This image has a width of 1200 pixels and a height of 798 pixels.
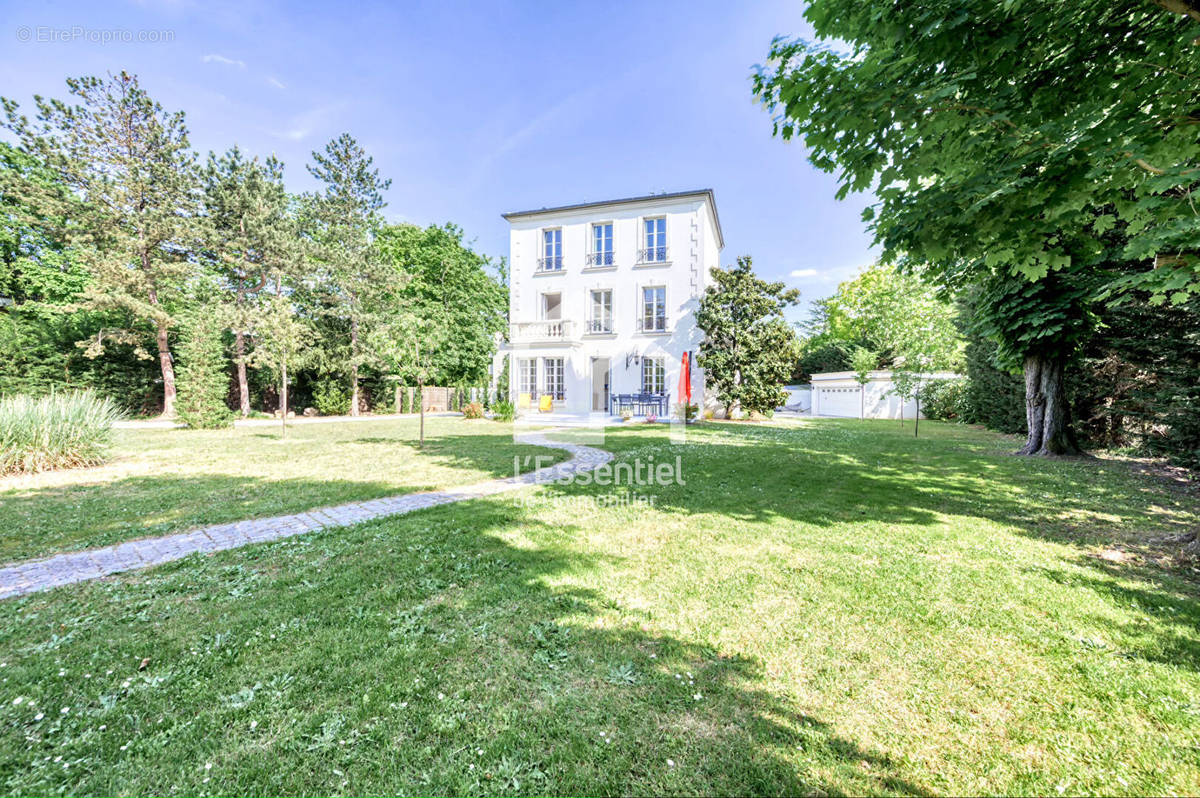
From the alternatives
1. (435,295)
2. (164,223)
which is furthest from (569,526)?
(435,295)

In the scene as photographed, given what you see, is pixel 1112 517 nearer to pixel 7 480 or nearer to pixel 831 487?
pixel 831 487

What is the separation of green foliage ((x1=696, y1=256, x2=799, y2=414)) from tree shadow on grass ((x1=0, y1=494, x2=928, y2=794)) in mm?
14997

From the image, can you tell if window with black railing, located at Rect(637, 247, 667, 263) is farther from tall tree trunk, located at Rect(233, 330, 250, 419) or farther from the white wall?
tall tree trunk, located at Rect(233, 330, 250, 419)

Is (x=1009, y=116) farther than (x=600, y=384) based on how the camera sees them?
No

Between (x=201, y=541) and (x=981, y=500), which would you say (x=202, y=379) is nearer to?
(x=201, y=541)

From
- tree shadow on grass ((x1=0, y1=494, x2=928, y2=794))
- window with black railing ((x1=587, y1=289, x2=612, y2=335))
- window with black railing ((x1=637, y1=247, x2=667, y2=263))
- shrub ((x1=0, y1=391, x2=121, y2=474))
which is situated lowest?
tree shadow on grass ((x1=0, y1=494, x2=928, y2=794))

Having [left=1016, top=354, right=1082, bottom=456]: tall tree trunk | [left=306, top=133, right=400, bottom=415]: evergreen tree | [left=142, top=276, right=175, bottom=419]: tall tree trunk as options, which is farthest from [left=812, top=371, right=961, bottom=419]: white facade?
[left=142, top=276, right=175, bottom=419]: tall tree trunk

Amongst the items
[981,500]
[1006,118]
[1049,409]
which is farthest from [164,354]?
[1049,409]

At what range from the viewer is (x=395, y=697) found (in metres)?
2.02

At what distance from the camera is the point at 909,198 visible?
3740 millimetres

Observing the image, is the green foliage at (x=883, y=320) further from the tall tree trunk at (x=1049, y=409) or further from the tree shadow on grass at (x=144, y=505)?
the tree shadow on grass at (x=144, y=505)

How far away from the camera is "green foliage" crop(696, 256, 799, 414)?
54.4 ft

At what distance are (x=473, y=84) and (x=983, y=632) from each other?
56.0 ft

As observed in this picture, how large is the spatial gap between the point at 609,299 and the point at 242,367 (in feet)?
56.3
